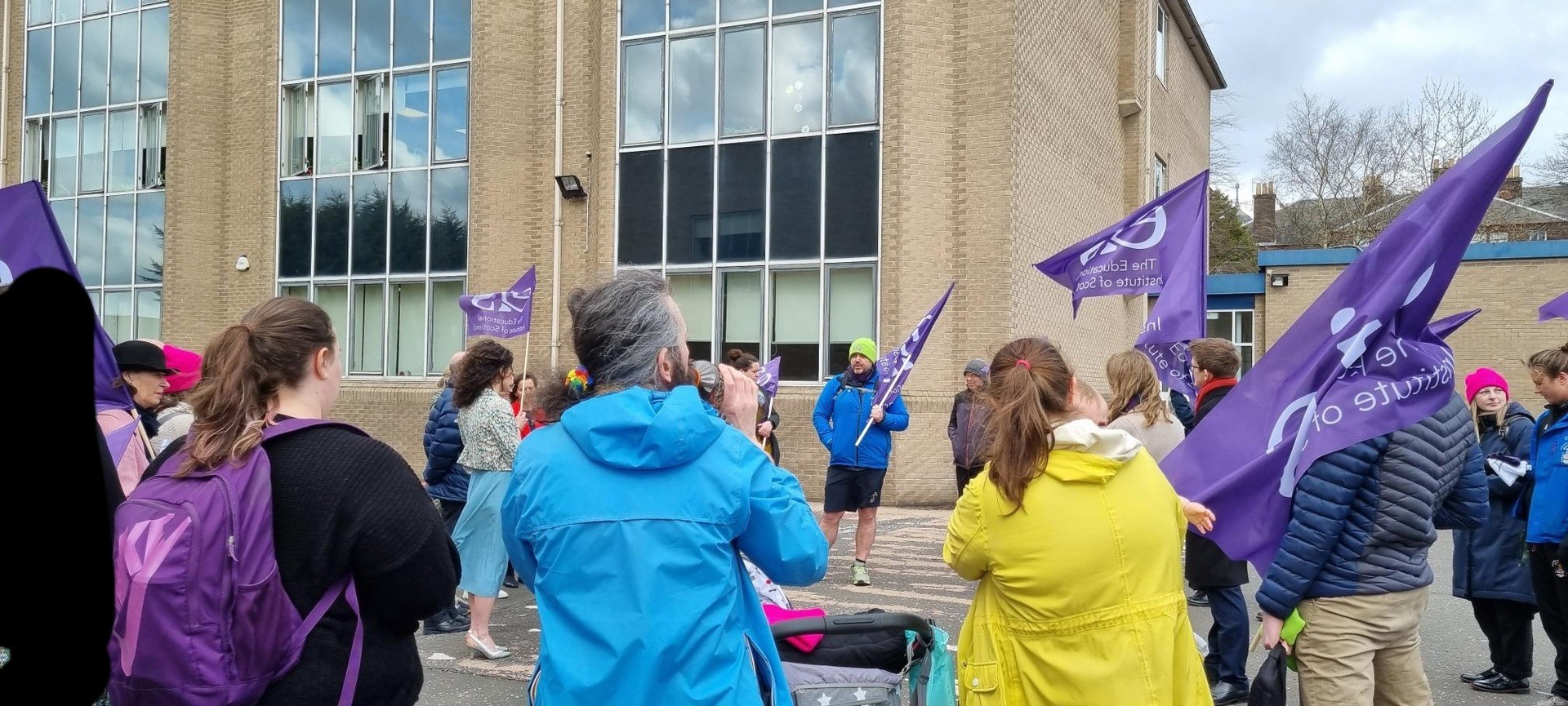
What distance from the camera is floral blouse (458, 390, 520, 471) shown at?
6.95 metres

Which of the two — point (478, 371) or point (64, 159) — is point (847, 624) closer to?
point (478, 371)

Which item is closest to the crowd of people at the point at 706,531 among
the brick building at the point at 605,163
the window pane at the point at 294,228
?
the brick building at the point at 605,163

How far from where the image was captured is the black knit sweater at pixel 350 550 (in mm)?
2473

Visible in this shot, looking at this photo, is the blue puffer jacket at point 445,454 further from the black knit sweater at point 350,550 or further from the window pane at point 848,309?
the window pane at point 848,309

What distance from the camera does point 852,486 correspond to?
31.5ft

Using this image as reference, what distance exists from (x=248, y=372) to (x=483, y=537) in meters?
4.52

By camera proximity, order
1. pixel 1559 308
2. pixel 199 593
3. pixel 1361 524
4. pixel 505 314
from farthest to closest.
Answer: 1. pixel 505 314
2. pixel 1559 308
3. pixel 1361 524
4. pixel 199 593

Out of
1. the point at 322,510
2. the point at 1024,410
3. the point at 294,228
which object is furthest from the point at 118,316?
the point at 1024,410

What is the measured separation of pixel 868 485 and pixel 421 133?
45.5ft

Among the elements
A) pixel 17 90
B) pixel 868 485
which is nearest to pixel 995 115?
pixel 868 485

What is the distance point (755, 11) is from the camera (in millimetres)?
16859

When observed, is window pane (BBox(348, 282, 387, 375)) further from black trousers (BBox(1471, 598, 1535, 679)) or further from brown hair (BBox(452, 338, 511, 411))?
black trousers (BBox(1471, 598, 1535, 679))

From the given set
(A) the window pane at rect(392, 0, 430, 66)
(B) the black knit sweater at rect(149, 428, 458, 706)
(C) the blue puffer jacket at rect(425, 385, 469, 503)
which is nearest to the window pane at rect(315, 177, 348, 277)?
(A) the window pane at rect(392, 0, 430, 66)

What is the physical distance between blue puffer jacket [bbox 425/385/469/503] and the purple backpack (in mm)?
5154
